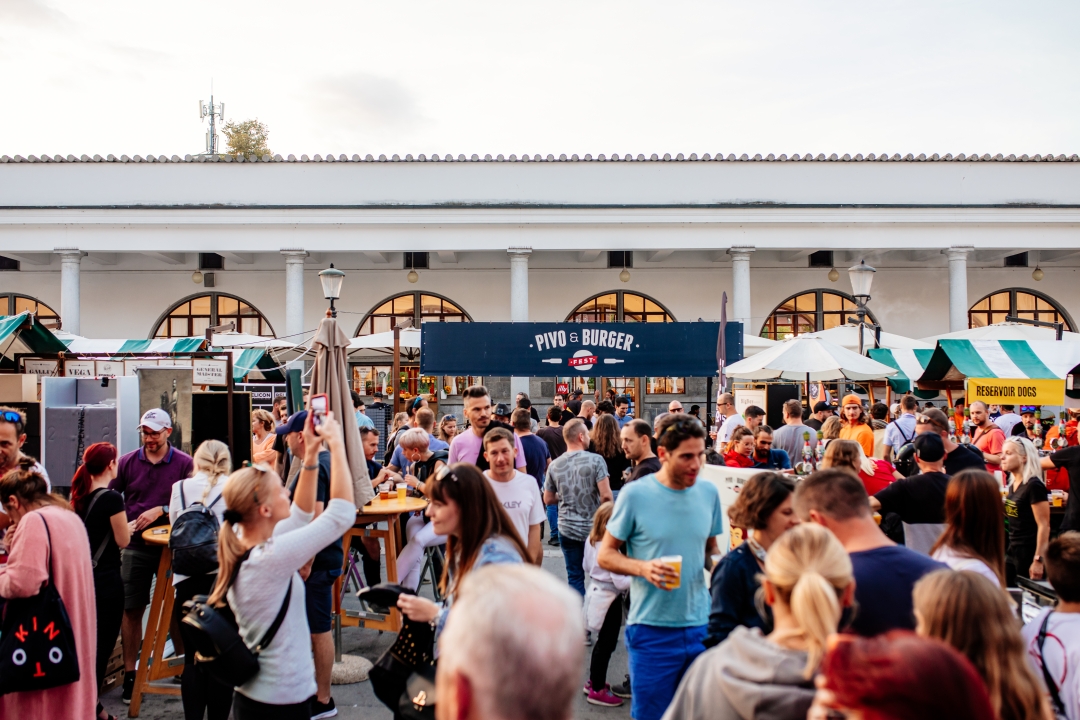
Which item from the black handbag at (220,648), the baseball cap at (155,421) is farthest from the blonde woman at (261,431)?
the black handbag at (220,648)

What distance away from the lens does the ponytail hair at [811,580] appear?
1.95 metres

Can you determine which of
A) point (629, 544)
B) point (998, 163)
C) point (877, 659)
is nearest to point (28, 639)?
point (629, 544)

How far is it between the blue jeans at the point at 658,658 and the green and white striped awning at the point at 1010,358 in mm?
9014

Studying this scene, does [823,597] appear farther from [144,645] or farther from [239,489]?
[144,645]

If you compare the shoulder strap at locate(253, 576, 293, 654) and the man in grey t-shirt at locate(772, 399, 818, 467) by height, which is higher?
the man in grey t-shirt at locate(772, 399, 818, 467)

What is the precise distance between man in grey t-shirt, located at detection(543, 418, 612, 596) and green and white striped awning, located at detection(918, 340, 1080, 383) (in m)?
7.43

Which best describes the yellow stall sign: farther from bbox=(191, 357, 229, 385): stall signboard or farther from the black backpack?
bbox=(191, 357, 229, 385): stall signboard

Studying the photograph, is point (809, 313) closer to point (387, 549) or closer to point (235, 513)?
point (387, 549)

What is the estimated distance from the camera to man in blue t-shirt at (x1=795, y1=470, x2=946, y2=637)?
256 centimetres

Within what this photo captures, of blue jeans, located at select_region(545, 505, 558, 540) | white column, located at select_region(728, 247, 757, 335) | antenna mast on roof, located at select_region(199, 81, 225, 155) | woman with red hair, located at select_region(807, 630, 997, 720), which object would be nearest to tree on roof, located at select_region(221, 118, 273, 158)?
antenna mast on roof, located at select_region(199, 81, 225, 155)

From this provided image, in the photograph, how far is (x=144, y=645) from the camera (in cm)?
505

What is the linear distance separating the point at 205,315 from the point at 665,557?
2152 cm

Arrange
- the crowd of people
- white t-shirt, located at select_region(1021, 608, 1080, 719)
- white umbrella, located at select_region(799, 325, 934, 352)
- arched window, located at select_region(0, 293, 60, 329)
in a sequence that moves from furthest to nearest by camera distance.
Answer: arched window, located at select_region(0, 293, 60, 329) → white umbrella, located at select_region(799, 325, 934, 352) → white t-shirt, located at select_region(1021, 608, 1080, 719) → the crowd of people

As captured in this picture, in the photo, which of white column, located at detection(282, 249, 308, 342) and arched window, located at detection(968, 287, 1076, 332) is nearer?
white column, located at detection(282, 249, 308, 342)
